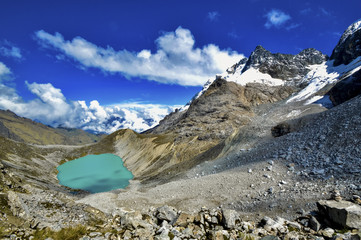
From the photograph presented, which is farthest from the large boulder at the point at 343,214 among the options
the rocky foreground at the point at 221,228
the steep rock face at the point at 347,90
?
the steep rock face at the point at 347,90

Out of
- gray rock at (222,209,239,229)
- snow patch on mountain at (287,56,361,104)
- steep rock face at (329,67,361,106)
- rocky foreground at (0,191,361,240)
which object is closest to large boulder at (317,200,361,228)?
rocky foreground at (0,191,361,240)

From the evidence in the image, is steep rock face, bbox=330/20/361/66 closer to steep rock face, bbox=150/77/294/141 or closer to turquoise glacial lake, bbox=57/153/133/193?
steep rock face, bbox=150/77/294/141

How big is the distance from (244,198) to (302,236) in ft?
31.9

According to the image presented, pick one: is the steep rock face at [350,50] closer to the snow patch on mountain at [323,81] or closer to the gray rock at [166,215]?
the snow patch on mountain at [323,81]

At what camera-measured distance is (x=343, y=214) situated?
421 inches

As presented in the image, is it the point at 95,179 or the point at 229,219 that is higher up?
the point at 229,219

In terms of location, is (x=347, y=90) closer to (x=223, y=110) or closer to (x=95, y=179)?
(x=223, y=110)

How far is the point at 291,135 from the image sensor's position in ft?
100

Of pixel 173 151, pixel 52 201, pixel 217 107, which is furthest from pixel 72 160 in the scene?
pixel 52 201

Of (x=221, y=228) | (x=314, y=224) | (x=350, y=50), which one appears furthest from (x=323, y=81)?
(x=221, y=228)

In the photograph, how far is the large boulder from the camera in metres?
10.4

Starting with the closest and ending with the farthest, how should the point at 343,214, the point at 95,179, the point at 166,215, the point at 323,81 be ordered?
the point at 343,214 < the point at 166,215 < the point at 95,179 < the point at 323,81

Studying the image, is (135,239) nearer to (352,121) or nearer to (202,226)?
(202,226)

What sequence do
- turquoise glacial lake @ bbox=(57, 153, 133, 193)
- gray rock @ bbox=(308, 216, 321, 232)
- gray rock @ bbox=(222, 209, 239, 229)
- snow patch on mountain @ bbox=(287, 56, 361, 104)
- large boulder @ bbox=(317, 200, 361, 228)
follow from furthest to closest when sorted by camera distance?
snow patch on mountain @ bbox=(287, 56, 361, 104) < turquoise glacial lake @ bbox=(57, 153, 133, 193) < gray rock @ bbox=(222, 209, 239, 229) < gray rock @ bbox=(308, 216, 321, 232) < large boulder @ bbox=(317, 200, 361, 228)
